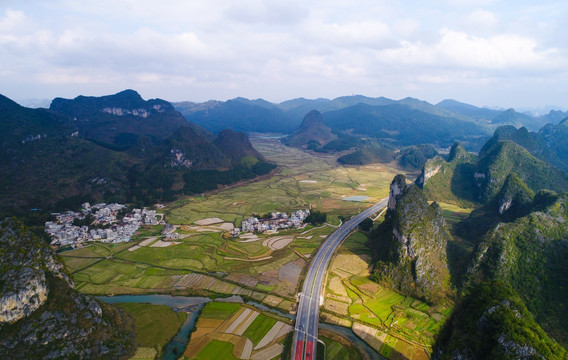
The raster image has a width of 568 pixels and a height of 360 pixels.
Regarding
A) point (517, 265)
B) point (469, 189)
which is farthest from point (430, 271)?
point (469, 189)

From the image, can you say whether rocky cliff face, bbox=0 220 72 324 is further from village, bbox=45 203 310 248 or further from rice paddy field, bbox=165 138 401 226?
rice paddy field, bbox=165 138 401 226

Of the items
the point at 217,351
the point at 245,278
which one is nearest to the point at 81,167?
the point at 245,278

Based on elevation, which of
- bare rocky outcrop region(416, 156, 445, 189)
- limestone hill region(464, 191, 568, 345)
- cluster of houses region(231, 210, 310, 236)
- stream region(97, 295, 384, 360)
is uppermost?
bare rocky outcrop region(416, 156, 445, 189)

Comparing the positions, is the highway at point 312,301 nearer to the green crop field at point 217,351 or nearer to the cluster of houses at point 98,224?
the green crop field at point 217,351

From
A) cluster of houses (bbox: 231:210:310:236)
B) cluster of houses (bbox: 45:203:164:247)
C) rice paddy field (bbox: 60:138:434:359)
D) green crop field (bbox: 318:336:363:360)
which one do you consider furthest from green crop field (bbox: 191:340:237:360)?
cluster of houses (bbox: 45:203:164:247)

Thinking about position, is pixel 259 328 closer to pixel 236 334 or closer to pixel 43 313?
pixel 236 334

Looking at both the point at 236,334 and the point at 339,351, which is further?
the point at 236,334

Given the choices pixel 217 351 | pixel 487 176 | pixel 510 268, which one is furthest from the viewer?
pixel 487 176
